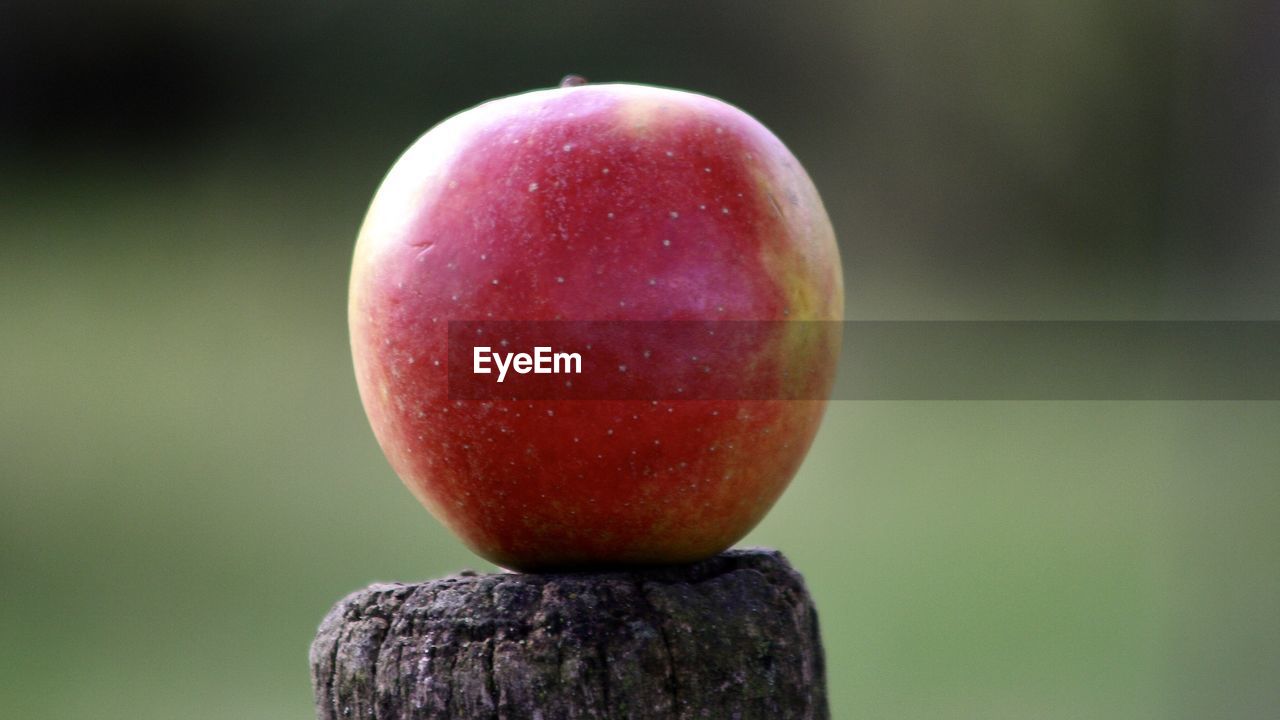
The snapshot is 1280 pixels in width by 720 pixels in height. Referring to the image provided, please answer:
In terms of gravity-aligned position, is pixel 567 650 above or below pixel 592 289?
below

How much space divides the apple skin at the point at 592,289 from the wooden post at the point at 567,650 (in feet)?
0.15

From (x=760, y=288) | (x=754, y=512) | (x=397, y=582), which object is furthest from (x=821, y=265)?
(x=397, y=582)

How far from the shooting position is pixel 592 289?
94 centimetres

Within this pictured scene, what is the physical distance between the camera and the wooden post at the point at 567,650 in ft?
3.19

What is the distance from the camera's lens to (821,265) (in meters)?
1.04

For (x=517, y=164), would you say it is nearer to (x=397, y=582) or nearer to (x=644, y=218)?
(x=644, y=218)

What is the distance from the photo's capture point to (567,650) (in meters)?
0.97

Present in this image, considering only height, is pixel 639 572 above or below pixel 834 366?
below

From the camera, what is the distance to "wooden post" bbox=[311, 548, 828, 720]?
3.19 feet

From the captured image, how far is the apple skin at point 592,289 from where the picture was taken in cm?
95

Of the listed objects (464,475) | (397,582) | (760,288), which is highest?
(760,288)

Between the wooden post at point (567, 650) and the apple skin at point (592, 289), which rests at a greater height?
the apple skin at point (592, 289)

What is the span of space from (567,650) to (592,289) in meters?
0.29

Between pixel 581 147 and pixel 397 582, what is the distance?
427mm
